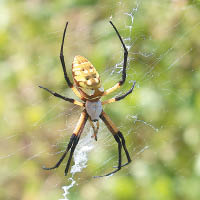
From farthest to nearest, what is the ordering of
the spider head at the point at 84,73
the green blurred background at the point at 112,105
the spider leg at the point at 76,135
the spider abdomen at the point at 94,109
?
the green blurred background at the point at 112,105
the spider leg at the point at 76,135
the spider abdomen at the point at 94,109
the spider head at the point at 84,73

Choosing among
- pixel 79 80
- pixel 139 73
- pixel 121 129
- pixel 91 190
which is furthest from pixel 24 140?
pixel 79 80

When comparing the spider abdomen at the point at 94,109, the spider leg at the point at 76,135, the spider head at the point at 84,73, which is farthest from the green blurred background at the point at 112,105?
the spider head at the point at 84,73

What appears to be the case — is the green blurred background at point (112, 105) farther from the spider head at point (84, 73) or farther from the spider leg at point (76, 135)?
the spider head at point (84, 73)

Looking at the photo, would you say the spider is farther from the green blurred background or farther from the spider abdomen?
the green blurred background

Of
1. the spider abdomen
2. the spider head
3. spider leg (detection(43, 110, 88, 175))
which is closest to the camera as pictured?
the spider head

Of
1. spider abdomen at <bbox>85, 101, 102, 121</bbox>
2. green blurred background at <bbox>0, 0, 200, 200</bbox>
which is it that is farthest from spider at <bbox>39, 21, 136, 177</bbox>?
green blurred background at <bbox>0, 0, 200, 200</bbox>

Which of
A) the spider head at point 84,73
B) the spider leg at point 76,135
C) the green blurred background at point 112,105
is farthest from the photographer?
the green blurred background at point 112,105

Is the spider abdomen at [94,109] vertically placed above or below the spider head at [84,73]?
below
